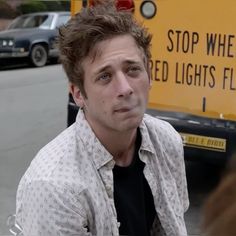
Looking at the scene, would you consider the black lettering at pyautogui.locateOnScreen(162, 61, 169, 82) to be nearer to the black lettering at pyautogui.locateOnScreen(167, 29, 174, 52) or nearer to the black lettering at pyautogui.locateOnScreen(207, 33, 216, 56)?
the black lettering at pyautogui.locateOnScreen(167, 29, 174, 52)

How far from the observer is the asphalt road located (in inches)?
232

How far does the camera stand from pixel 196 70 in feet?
17.0

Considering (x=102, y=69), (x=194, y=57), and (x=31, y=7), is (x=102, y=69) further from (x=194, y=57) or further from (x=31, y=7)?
(x=31, y=7)

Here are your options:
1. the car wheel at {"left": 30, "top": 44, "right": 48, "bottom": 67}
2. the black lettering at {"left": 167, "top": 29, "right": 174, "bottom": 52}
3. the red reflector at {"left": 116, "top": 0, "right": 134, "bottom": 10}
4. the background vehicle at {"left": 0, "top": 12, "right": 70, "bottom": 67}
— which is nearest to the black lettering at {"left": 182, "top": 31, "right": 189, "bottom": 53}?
the black lettering at {"left": 167, "top": 29, "right": 174, "bottom": 52}

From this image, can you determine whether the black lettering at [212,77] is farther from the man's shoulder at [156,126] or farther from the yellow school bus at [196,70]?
the man's shoulder at [156,126]

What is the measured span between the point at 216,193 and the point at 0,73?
613 inches

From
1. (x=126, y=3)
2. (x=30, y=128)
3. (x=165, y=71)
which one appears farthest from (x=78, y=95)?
(x=30, y=128)

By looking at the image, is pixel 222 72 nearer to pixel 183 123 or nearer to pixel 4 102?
pixel 183 123

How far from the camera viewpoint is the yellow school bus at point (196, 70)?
504 cm

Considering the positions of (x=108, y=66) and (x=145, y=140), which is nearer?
(x=108, y=66)

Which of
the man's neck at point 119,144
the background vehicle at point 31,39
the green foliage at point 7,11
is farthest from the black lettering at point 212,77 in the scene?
the green foliage at point 7,11

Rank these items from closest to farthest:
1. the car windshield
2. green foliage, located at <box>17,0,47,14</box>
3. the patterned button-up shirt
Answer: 1. the patterned button-up shirt
2. the car windshield
3. green foliage, located at <box>17,0,47,14</box>

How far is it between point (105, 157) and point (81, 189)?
15 centimetres

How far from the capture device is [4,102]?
37.2ft
